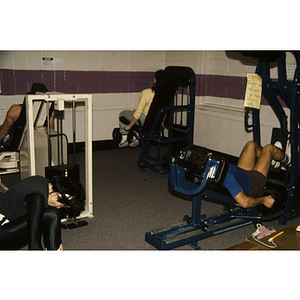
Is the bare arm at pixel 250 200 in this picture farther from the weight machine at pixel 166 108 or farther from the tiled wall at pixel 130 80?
the tiled wall at pixel 130 80

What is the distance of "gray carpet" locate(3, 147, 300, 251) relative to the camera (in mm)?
3006

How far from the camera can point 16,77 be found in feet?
17.2

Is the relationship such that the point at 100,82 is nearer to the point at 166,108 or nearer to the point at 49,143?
the point at 166,108

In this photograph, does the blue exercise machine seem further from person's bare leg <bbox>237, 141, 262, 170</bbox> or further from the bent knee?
the bent knee

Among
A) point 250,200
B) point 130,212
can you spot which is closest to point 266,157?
point 250,200

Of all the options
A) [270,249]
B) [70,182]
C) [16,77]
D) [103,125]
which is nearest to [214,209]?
[270,249]

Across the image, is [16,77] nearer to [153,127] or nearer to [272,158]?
[153,127]

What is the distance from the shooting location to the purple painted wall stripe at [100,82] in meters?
5.25

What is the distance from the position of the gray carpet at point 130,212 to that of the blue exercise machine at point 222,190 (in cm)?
19

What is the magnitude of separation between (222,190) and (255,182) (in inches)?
14.3

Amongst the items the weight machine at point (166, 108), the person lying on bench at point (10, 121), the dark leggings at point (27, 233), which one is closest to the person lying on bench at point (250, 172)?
the dark leggings at point (27, 233)

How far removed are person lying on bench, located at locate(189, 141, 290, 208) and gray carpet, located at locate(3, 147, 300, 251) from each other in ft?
1.42

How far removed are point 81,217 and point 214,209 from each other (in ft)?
4.57

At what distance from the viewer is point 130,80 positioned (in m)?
6.23
